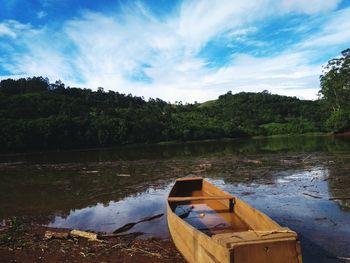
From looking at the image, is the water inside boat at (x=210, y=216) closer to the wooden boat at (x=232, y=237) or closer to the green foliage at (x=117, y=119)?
the wooden boat at (x=232, y=237)

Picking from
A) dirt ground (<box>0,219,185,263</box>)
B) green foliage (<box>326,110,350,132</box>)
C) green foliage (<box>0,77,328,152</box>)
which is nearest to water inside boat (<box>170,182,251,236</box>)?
dirt ground (<box>0,219,185,263</box>)

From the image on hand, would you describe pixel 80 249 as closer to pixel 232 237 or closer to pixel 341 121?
pixel 232 237

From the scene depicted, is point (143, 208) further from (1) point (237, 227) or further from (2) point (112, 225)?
(1) point (237, 227)

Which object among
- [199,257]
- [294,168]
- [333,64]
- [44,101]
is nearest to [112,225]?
[199,257]

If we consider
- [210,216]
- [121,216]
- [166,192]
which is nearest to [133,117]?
[166,192]

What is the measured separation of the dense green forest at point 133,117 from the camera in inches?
2217

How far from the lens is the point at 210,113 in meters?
102

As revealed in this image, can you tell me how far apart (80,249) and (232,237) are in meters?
4.78

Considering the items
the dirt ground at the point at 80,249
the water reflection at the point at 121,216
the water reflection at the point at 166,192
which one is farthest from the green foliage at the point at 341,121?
the dirt ground at the point at 80,249

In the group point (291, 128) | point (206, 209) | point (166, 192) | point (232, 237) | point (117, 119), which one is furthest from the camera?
point (291, 128)

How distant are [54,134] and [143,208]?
44.9 metres

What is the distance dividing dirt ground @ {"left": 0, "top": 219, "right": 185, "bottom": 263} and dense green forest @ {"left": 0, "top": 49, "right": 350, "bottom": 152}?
43715 mm

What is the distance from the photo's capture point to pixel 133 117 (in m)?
73.4

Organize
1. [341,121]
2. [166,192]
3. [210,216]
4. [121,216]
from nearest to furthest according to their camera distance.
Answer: [210,216] → [121,216] → [166,192] → [341,121]
